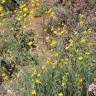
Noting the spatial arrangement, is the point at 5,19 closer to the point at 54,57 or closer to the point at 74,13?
the point at 74,13

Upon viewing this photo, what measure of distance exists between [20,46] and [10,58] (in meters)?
0.40

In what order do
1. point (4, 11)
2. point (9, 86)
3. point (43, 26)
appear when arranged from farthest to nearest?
point (4, 11), point (43, 26), point (9, 86)

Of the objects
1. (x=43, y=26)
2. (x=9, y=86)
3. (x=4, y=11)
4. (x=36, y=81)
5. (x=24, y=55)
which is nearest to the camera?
(x=36, y=81)

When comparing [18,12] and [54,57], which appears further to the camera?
[18,12]

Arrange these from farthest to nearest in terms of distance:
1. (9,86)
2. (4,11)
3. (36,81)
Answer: (4,11) < (9,86) < (36,81)

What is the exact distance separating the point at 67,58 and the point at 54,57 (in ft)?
0.63

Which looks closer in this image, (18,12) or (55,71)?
(55,71)

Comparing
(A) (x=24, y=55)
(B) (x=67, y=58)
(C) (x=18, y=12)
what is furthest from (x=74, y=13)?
(B) (x=67, y=58)

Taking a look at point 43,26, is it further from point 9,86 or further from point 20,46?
point 9,86

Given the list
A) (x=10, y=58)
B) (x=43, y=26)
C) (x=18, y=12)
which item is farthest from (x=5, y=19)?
(x=10, y=58)

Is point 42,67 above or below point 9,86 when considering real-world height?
above

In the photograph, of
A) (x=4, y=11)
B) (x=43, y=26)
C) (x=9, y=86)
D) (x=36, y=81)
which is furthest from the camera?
(x=4, y=11)

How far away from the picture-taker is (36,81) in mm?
4617

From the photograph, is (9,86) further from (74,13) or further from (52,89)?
(74,13)
